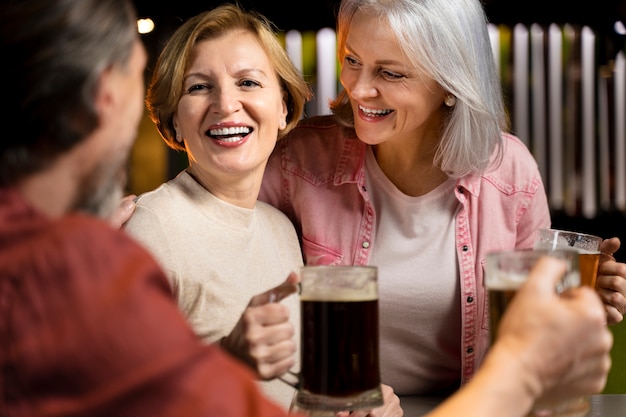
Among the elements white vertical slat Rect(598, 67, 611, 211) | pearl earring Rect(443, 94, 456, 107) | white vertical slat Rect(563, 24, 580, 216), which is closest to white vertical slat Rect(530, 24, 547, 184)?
white vertical slat Rect(563, 24, 580, 216)

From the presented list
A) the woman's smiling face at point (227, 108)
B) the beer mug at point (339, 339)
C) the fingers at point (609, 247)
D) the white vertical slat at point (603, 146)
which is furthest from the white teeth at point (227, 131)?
the white vertical slat at point (603, 146)

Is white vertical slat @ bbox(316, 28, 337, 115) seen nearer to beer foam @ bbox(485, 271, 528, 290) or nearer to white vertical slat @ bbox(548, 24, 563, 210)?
white vertical slat @ bbox(548, 24, 563, 210)

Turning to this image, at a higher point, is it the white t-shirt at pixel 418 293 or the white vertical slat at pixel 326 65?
the white vertical slat at pixel 326 65

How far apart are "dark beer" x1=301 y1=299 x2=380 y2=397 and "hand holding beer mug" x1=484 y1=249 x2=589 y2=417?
0.63 ft

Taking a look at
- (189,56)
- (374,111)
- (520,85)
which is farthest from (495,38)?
(189,56)

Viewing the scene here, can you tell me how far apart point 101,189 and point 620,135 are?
5703 mm

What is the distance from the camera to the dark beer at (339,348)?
3.93ft

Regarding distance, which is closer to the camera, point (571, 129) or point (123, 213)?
point (123, 213)

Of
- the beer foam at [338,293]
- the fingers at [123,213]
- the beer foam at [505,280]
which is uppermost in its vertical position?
the fingers at [123,213]

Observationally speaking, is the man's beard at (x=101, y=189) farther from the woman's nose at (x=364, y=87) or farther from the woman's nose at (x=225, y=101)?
the woman's nose at (x=364, y=87)

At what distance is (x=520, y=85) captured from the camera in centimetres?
598

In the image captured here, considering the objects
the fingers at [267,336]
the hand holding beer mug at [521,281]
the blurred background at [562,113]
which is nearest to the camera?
the hand holding beer mug at [521,281]

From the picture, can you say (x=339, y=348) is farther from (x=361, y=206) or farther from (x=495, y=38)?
(x=495, y=38)

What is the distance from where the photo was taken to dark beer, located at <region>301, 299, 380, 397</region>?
1197 millimetres
